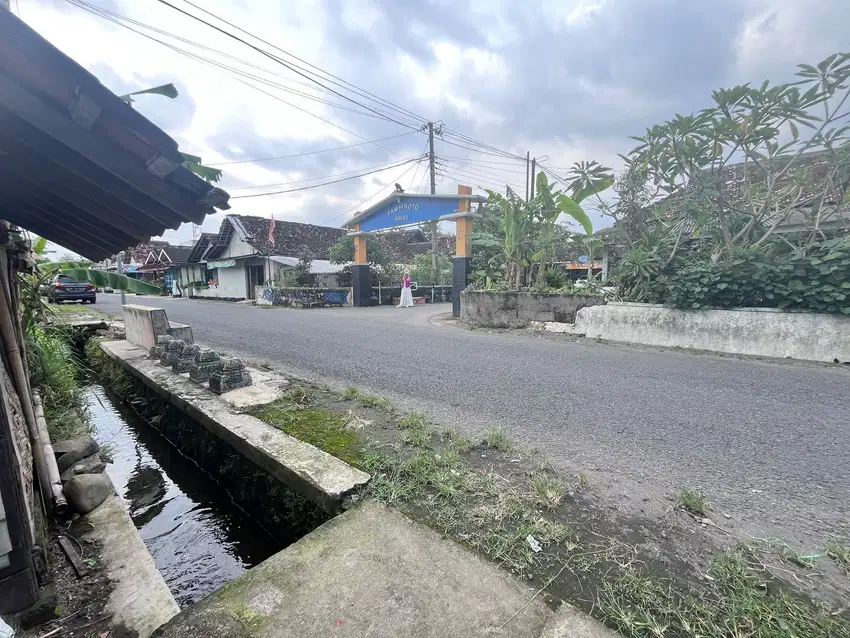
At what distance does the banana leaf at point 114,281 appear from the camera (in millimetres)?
3365

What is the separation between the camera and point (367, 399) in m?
3.76

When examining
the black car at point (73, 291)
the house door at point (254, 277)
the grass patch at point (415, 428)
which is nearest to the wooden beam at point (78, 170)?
the grass patch at point (415, 428)

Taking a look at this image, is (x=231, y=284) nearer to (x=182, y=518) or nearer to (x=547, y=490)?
(x=182, y=518)

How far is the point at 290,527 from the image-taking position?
8.38ft

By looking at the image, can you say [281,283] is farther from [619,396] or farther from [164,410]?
[619,396]

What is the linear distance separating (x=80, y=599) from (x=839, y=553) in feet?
11.4

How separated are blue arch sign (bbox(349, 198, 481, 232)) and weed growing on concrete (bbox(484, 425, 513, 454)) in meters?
9.84

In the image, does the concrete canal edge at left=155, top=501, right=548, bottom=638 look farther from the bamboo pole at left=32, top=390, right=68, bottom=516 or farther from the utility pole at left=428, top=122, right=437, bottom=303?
the utility pole at left=428, top=122, right=437, bottom=303

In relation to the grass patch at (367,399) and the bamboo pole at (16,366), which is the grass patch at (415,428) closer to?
the grass patch at (367,399)

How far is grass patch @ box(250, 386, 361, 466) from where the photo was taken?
273 centimetres

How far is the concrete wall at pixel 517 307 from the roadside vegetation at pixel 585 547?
224 inches

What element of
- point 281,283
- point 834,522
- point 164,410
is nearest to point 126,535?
point 164,410

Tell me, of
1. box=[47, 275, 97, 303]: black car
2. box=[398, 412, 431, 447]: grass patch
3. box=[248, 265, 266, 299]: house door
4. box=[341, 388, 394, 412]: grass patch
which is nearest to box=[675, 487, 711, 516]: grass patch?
box=[398, 412, 431, 447]: grass patch

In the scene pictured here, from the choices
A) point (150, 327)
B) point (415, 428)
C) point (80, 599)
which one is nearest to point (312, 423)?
point (415, 428)
